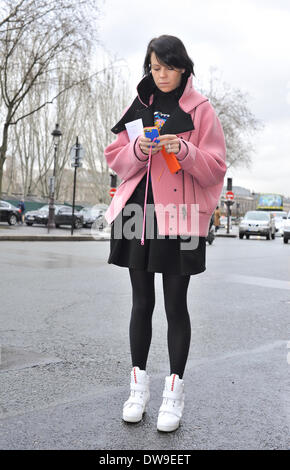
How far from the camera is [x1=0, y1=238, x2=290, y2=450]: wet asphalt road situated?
7.97ft

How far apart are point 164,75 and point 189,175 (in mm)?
497

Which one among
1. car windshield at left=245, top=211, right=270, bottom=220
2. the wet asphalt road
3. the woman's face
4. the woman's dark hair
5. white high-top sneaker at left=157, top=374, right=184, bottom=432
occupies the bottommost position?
the wet asphalt road

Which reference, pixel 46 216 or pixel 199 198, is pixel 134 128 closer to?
pixel 199 198

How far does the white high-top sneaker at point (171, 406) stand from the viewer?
8.18ft

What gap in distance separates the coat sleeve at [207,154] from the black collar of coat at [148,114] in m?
0.09

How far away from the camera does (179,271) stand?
8.69 ft

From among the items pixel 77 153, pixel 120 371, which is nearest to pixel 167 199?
pixel 120 371

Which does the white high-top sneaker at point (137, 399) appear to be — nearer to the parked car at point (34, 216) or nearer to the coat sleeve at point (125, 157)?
the coat sleeve at point (125, 157)

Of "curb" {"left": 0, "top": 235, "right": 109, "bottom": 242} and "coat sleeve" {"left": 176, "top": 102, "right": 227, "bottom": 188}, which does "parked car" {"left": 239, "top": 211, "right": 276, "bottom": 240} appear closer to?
"curb" {"left": 0, "top": 235, "right": 109, "bottom": 242}

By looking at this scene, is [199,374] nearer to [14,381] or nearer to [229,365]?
[229,365]

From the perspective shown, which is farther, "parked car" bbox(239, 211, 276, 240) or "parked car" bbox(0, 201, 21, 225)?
"parked car" bbox(0, 201, 21, 225)

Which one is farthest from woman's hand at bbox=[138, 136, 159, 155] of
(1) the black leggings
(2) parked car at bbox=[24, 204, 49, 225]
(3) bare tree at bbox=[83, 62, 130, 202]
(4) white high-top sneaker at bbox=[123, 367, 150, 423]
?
(3) bare tree at bbox=[83, 62, 130, 202]

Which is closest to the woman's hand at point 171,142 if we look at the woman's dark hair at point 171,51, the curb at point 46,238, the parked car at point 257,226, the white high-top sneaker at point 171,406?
the woman's dark hair at point 171,51

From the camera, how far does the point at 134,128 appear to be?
9.17 ft
